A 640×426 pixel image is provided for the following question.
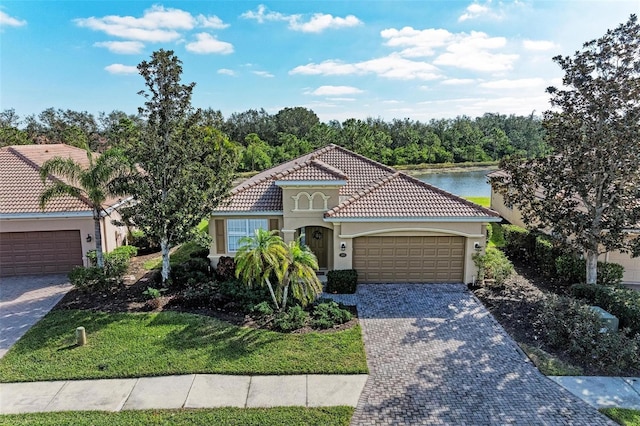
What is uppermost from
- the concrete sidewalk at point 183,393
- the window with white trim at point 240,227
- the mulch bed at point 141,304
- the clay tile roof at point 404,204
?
the clay tile roof at point 404,204

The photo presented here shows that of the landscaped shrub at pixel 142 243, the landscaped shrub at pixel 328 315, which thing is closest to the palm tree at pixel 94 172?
the landscaped shrub at pixel 142 243

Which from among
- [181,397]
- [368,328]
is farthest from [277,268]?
[181,397]

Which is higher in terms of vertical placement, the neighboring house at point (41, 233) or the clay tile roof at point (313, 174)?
the clay tile roof at point (313, 174)

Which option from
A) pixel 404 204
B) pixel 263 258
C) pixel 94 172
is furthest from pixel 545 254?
pixel 94 172

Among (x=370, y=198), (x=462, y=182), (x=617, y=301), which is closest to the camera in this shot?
(x=617, y=301)

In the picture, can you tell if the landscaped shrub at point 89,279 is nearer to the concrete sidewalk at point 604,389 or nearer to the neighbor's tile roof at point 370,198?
the neighbor's tile roof at point 370,198

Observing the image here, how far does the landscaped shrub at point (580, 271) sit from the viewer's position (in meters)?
15.5

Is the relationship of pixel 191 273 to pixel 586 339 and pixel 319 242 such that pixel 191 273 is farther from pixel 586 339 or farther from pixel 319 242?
pixel 586 339

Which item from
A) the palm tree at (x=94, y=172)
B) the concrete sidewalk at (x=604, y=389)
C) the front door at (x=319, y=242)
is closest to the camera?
the concrete sidewalk at (x=604, y=389)

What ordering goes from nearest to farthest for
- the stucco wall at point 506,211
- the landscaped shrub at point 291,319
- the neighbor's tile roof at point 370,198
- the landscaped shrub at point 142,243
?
the landscaped shrub at point 291,319, the neighbor's tile roof at point 370,198, the landscaped shrub at point 142,243, the stucco wall at point 506,211

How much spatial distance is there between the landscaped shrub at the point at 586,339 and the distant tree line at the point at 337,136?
41.5m

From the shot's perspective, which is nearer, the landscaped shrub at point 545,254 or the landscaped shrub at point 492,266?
the landscaped shrub at point 492,266

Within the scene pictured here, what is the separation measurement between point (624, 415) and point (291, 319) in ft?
27.2

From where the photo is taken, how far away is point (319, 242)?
57.8ft
